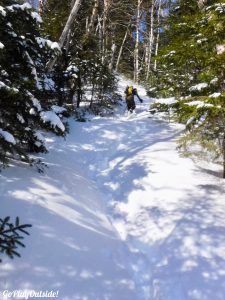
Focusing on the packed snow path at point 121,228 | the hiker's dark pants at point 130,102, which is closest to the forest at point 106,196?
the packed snow path at point 121,228

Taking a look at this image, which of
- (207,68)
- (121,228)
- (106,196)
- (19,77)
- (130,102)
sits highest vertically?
(207,68)

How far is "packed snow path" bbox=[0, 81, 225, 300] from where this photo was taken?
5.09 metres

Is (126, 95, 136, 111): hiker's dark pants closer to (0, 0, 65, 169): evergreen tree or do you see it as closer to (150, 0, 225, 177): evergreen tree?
(150, 0, 225, 177): evergreen tree

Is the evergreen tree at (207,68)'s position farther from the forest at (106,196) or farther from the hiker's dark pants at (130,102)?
the hiker's dark pants at (130,102)

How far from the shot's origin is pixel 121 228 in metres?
7.35

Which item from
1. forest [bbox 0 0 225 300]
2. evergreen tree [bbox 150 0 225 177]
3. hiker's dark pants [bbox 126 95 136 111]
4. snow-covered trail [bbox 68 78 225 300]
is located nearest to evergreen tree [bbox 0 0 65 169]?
forest [bbox 0 0 225 300]

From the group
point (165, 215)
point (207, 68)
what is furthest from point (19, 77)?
point (207, 68)

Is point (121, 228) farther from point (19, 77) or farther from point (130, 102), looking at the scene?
point (130, 102)

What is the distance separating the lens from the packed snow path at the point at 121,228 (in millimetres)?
5094

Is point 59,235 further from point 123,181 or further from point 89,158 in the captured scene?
point 89,158

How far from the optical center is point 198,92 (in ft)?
31.4

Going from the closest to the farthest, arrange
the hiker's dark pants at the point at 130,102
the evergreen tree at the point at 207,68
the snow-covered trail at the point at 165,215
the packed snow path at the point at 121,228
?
1. the packed snow path at the point at 121,228
2. the snow-covered trail at the point at 165,215
3. the evergreen tree at the point at 207,68
4. the hiker's dark pants at the point at 130,102

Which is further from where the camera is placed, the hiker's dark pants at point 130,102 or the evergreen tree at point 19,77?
the hiker's dark pants at point 130,102

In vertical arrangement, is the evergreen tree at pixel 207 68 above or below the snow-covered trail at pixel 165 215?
above
